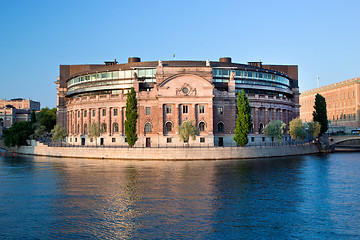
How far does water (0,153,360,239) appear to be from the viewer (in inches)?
1146

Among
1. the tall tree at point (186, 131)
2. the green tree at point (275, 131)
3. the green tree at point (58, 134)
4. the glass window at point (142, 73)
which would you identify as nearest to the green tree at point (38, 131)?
the green tree at point (58, 134)

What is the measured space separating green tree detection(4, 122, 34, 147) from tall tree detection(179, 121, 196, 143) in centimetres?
5154

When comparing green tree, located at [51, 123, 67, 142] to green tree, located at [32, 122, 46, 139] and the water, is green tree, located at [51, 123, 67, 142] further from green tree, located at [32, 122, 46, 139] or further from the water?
the water

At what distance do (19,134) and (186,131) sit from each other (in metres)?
55.0

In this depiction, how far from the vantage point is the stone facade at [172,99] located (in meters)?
88.5

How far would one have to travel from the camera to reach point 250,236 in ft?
91.6

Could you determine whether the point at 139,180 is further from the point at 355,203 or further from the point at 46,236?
the point at 355,203

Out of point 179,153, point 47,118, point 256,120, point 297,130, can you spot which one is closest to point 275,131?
point 297,130

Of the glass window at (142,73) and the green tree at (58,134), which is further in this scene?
the green tree at (58,134)

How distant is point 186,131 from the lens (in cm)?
8319

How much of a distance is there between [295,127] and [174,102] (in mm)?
31917

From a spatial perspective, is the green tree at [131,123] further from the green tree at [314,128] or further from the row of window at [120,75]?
the green tree at [314,128]

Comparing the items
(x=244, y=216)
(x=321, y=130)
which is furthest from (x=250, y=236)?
(x=321, y=130)

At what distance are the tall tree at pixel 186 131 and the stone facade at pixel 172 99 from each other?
11.7 ft
